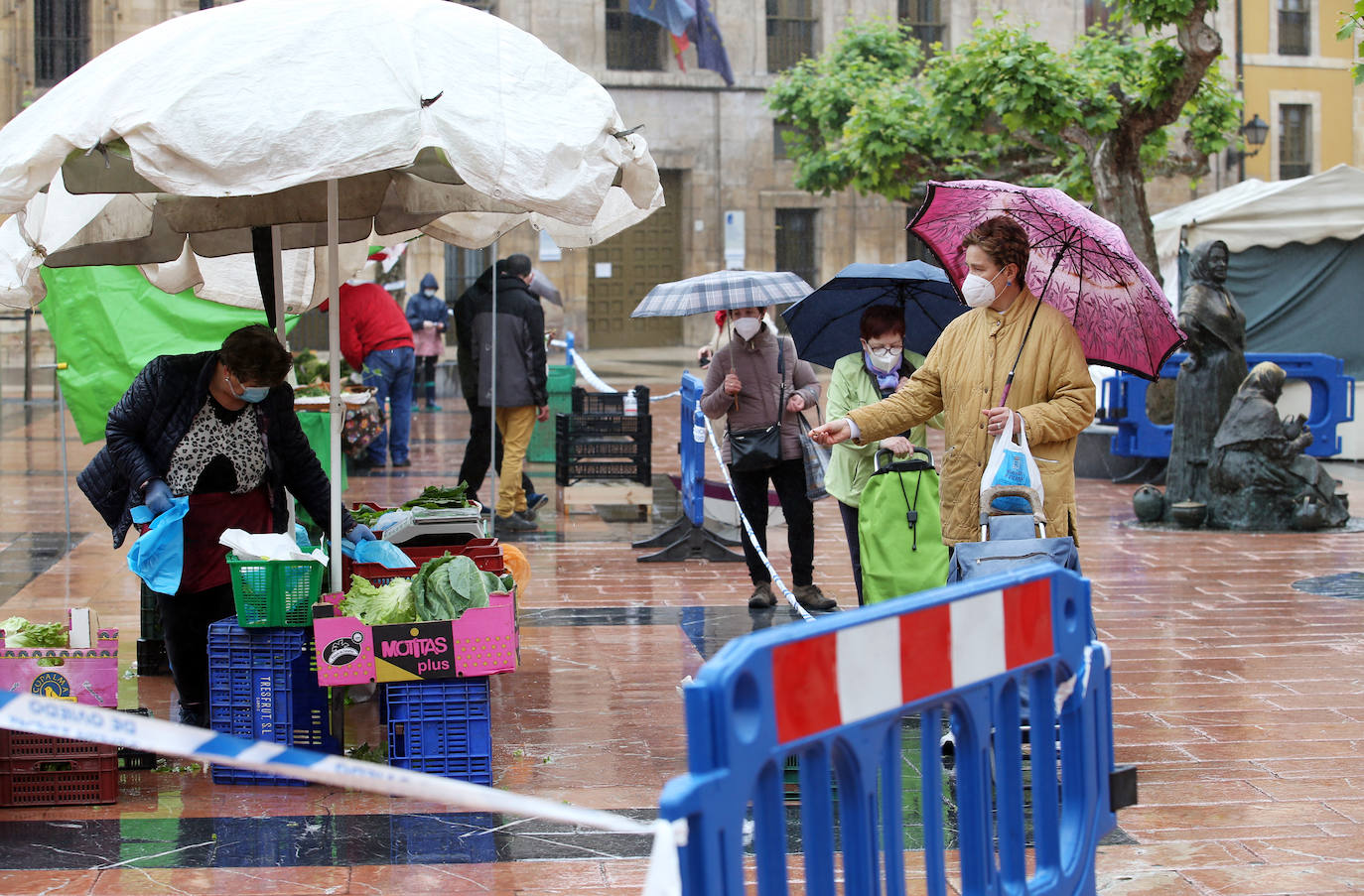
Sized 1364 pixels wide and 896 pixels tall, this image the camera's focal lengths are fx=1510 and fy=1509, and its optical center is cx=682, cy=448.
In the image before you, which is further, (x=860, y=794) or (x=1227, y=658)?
(x=1227, y=658)

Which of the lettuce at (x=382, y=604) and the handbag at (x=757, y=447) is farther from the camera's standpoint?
the handbag at (x=757, y=447)

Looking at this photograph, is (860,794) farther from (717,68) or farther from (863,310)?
(717,68)

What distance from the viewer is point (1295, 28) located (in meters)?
37.9

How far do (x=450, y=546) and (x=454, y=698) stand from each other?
1.22 m

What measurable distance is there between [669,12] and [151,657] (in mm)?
27347

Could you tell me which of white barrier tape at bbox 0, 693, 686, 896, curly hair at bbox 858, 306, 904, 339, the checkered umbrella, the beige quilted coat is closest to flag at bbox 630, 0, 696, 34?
the checkered umbrella

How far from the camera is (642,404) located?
1188cm

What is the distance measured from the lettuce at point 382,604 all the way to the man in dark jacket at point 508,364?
17.1 feet

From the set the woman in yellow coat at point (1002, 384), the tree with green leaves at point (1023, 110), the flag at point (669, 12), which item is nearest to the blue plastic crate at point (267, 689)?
the woman in yellow coat at point (1002, 384)

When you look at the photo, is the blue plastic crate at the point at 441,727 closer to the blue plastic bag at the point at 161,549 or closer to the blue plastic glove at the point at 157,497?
the blue plastic bag at the point at 161,549

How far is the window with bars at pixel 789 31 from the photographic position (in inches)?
1372

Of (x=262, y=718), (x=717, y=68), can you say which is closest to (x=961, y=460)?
(x=262, y=718)

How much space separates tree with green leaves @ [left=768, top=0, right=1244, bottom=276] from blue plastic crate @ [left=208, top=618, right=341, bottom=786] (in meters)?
10.4

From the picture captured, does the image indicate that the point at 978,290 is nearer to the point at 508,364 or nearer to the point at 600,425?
the point at 508,364
